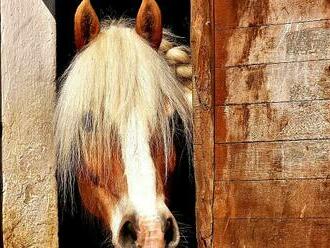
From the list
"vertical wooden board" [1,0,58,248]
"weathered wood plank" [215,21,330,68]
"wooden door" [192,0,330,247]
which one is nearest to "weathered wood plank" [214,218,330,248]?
"wooden door" [192,0,330,247]

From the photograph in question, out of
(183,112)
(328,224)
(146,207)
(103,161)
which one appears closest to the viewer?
(328,224)

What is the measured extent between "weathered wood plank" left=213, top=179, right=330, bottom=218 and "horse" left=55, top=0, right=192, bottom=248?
0.74ft

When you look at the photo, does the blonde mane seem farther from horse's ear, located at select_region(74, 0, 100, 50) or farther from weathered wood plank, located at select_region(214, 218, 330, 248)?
weathered wood plank, located at select_region(214, 218, 330, 248)

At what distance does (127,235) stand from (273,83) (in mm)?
669

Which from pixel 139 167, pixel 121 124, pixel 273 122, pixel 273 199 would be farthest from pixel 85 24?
pixel 273 199

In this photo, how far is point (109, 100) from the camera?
7.86 ft

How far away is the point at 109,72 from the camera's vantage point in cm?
244

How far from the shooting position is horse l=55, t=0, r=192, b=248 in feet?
7.23

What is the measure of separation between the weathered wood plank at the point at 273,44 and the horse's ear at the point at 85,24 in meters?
0.68

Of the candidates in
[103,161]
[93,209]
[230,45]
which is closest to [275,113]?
[230,45]

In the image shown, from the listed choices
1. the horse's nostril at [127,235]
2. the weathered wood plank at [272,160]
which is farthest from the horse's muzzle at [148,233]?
the weathered wood plank at [272,160]

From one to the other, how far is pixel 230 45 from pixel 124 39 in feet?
2.04

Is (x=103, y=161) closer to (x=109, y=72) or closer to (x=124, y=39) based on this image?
(x=109, y=72)

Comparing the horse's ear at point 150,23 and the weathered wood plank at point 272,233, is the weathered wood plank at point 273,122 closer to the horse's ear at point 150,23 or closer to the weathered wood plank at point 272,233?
the weathered wood plank at point 272,233
